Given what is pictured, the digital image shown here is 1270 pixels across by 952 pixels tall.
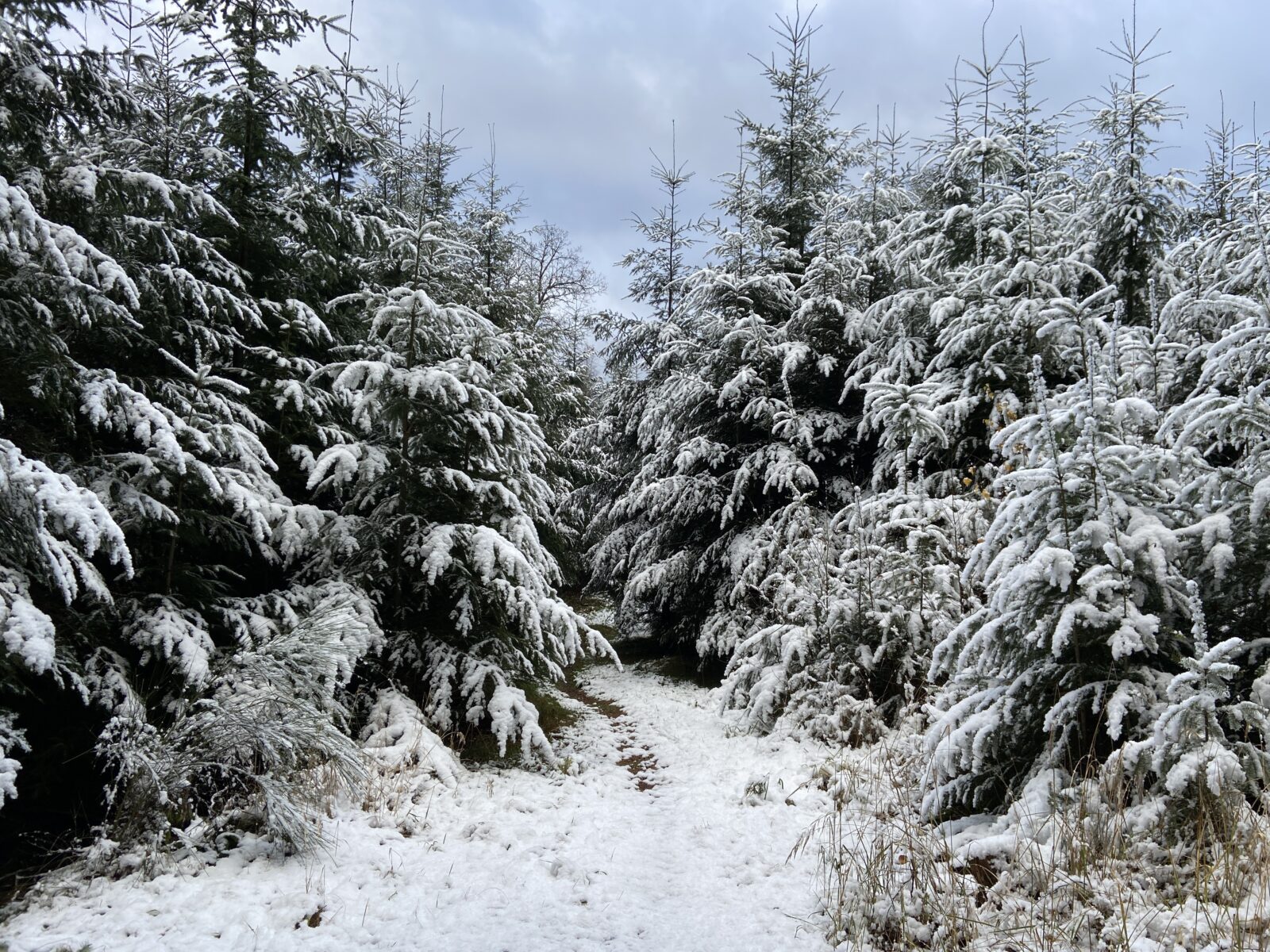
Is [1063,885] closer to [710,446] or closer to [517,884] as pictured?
[517,884]

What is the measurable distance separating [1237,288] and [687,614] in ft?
26.2

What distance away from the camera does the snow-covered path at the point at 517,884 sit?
3256 mm

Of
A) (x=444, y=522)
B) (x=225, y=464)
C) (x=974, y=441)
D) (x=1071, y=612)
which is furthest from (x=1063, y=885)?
(x=225, y=464)

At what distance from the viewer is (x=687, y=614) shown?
36.8 ft

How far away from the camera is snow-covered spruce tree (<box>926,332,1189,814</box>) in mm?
3473

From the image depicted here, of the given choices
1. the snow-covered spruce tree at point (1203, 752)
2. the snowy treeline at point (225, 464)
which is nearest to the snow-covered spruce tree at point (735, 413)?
the snowy treeline at point (225, 464)

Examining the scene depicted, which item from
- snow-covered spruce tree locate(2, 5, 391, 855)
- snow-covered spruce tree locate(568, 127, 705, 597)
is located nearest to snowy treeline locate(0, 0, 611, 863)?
snow-covered spruce tree locate(2, 5, 391, 855)

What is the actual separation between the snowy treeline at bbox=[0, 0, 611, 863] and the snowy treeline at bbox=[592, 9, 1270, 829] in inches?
123

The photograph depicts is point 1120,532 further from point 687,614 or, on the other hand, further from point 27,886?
point 687,614

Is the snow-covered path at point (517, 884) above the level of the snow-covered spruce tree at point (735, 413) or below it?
below

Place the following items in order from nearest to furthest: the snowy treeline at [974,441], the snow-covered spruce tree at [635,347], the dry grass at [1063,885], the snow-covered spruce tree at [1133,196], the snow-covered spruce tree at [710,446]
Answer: the dry grass at [1063,885] < the snowy treeline at [974,441] < the snow-covered spruce tree at [1133,196] < the snow-covered spruce tree at [710,446] < the snow-covered spruce tree at [635,347]

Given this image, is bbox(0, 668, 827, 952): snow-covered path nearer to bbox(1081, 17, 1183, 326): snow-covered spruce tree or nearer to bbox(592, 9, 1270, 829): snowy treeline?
bbox(592, 9, 1270, 829): snowy treeline

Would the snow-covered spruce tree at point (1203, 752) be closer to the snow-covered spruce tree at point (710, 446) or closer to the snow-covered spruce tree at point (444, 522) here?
the snow-covered spruce tree at point (444, 522)

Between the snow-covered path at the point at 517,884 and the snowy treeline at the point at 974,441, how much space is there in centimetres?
125
